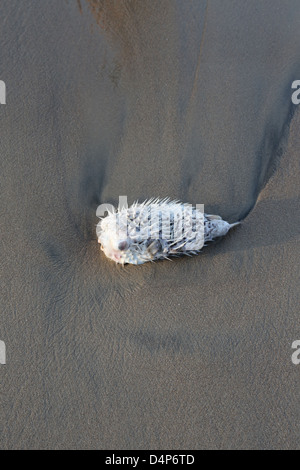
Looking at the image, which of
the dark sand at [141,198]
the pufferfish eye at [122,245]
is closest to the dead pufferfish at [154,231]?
the pufferfish eye at [122,245]

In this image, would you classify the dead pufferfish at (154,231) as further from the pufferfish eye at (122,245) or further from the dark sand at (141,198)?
the dark sand at (141,198)

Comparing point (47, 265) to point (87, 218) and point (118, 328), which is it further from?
point (118, 328)

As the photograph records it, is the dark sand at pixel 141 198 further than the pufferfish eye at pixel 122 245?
Yes

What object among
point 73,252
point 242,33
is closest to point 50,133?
point 73,252

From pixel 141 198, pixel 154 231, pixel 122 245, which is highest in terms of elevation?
pixel 141 198

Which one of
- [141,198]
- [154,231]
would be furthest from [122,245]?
[141,198]

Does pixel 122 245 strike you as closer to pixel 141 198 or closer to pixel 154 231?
pixel 154 231
